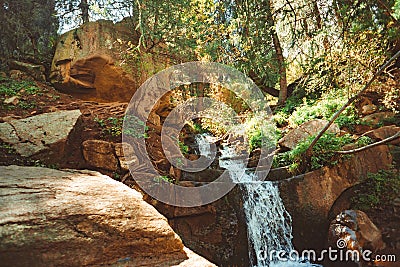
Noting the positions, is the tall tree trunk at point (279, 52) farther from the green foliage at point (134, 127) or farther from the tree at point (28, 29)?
the tree at point (28, 29)

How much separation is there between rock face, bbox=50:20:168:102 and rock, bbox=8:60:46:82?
1.36ft

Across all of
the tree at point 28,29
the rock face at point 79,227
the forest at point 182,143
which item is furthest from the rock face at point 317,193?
the tree at point 28,29

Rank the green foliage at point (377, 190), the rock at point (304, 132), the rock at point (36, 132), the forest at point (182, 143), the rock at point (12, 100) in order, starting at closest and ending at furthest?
the forest at point (182, 143)
the rock at point (36, 132)
the green foliage at point (377, 190)
the rock at point (12, 100)
the rock at point (304, 132)

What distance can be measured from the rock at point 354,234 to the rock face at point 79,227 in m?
3.75

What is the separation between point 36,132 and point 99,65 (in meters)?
3.65

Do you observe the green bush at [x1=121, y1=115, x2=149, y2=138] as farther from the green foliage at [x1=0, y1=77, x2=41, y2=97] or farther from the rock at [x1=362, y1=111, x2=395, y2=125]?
the rock at [x1=362, y1=111, x2=395, y2=125]

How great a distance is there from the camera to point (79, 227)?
210 centimetres

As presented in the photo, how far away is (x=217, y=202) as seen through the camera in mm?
5438

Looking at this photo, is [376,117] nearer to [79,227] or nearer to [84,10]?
[79,227]

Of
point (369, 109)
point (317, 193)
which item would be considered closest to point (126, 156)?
point (317, 193)

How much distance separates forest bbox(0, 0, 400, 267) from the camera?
236 centimetres

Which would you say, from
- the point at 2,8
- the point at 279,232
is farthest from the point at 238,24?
the point at 2,8

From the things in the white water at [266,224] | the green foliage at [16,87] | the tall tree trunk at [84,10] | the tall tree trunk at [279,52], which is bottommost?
the white water at [266,224]

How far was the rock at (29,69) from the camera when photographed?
8.01 metres
